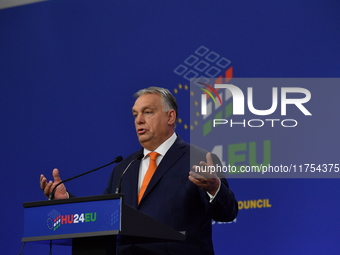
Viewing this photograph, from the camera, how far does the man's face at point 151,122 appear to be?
278 cm

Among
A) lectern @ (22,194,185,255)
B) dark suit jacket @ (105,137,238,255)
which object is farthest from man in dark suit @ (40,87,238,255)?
lectern @ (22,194,185,255)

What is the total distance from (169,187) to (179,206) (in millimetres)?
112

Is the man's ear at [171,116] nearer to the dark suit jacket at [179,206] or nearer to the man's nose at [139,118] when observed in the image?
the man's nose at [139,118]

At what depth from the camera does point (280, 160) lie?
11.7 ft

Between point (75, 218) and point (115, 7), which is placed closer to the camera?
point (75, 218)

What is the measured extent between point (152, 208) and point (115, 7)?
2089 millimetres

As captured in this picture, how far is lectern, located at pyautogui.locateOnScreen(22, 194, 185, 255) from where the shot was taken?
1.84m

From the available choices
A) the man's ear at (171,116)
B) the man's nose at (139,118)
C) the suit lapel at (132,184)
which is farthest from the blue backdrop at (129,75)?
the suit lapel at (132,184)

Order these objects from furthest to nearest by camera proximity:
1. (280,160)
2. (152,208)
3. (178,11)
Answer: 1. (178,11)
2. (280,160)
3. (152,208)

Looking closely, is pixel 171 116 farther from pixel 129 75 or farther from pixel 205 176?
pixel 129 75

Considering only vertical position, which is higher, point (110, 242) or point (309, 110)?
point (309, 110)

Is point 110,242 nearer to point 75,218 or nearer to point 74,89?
point 75,218

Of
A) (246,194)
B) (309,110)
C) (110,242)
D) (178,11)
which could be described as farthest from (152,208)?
(178,11)

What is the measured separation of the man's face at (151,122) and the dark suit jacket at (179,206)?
0.50 feet
